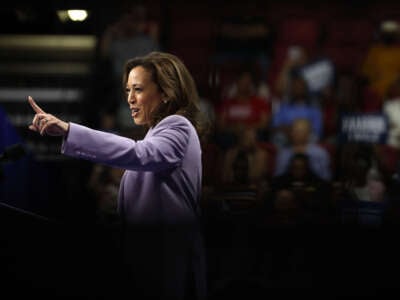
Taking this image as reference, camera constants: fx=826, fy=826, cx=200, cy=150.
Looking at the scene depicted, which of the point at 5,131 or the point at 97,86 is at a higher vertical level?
the point at 97,86

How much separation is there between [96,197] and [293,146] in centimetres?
155

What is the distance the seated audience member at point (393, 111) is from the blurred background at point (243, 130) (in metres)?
0.01

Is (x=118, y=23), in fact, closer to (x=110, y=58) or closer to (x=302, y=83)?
(x=110, y=58)

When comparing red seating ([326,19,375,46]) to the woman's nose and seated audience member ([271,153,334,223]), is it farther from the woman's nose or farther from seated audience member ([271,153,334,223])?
the woman's nose

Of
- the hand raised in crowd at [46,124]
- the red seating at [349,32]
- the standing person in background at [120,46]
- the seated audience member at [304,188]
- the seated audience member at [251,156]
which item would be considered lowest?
the seated audience member at [304,188]

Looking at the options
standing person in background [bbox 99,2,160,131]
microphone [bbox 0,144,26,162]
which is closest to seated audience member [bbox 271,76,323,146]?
standing person in background [bbox 99,2,160,131]

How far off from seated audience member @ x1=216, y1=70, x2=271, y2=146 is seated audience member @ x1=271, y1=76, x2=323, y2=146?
0.31 ft

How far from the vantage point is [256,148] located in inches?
217

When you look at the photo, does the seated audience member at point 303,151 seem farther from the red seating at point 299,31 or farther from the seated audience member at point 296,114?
the red seating at point 299,31

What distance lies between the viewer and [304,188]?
15.4 feet

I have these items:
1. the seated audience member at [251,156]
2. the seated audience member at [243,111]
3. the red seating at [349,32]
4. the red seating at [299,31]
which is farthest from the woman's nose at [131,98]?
the red seating at [299,31]

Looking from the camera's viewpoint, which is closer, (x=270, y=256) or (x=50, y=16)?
(x=270, y=256)

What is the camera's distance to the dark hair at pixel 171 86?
2.65 meters

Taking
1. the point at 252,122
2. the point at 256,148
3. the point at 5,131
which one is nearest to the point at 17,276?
the point at 5,131
